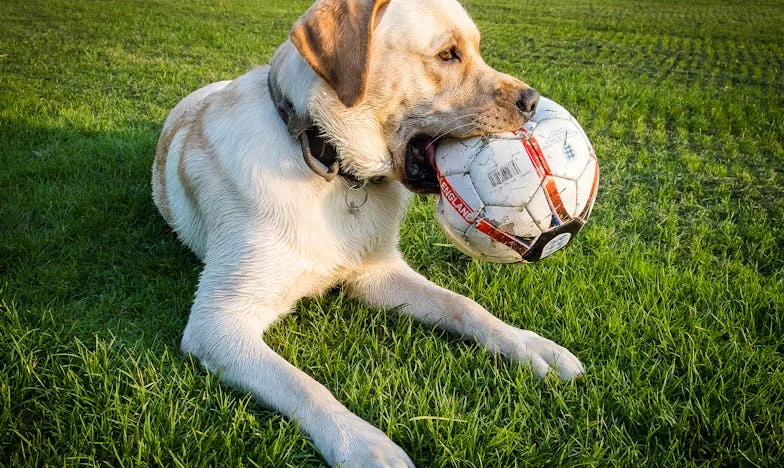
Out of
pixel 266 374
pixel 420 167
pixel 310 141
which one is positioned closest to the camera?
pixel 266 374

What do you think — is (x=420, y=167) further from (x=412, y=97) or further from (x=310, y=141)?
(x=310, y=141)

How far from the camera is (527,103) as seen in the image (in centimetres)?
269

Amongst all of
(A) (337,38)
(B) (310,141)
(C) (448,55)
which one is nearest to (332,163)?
(B) (310,141)

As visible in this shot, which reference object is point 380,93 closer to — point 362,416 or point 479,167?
point 479,167

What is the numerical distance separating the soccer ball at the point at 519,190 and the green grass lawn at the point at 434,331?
55cm

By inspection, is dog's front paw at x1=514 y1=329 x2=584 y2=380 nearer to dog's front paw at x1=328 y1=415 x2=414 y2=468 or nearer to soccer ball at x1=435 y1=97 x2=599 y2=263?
soccer ball at x1=435 y1=97 x2=599 y2=263

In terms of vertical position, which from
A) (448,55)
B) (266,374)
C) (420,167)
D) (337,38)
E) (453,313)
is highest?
(337,38)

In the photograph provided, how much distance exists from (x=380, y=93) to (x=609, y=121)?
16.9 ft

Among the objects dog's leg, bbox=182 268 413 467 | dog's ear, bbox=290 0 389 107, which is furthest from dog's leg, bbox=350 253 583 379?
dog's ear, bbox=290 0 389 107

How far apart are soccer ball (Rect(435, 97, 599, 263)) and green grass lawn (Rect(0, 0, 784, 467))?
0.55 metres

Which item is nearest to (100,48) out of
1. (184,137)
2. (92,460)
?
(184,137)

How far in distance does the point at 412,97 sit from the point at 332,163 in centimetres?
49

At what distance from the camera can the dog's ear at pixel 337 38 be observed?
2.48m

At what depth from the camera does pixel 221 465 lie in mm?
2053
